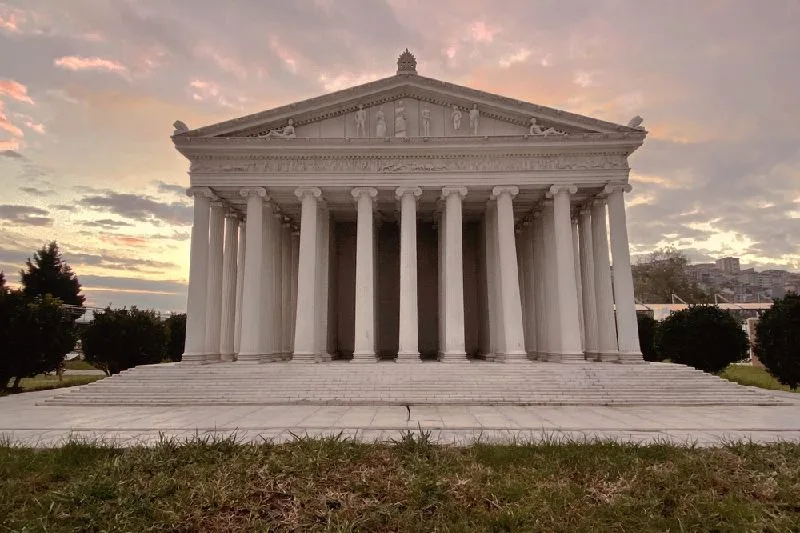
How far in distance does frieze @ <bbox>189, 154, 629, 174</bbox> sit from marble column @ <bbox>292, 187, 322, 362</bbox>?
146cm

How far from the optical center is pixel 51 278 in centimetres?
6806

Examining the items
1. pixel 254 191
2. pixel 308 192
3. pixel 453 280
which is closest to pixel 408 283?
pixel 453 280

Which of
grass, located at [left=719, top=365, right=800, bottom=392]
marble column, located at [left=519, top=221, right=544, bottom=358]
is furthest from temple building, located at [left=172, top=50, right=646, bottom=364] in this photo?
grass, located at [left=719, top=365, right=800, bottom=392]

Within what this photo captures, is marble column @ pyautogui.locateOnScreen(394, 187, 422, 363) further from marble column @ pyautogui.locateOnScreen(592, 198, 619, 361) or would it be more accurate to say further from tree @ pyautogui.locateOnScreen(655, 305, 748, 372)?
tree @ pyautogui.locateOnScreen(655, 305, 748, 372)

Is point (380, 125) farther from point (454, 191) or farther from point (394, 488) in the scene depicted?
point (394, 488)

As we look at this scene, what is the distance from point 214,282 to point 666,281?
2804 inches

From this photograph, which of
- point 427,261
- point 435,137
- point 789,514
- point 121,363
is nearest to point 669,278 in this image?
point 427,261

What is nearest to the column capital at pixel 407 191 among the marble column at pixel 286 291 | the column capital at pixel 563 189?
the column capital at pixel 563 189

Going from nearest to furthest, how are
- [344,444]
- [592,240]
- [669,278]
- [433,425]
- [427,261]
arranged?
[344,444] < [433,425] < [592,240] < [427,261] < [669,278]

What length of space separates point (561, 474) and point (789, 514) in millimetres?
2947

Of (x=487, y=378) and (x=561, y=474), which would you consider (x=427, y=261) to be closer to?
(x=487, y=378)

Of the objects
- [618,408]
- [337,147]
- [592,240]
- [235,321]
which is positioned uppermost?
[337,147]

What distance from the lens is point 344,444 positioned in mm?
9383

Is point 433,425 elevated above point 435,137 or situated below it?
below
